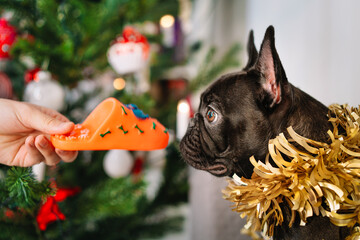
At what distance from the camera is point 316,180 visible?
0.48 metres

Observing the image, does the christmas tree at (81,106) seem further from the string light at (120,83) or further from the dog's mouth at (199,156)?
the dog's mouth at (199,156)

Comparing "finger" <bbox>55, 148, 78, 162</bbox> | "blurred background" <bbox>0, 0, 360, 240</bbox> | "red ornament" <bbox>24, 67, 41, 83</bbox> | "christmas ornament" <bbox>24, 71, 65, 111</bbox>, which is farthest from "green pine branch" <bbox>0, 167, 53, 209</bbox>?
"red ornament" <bbox>24, 67, 41, 83</bbox>

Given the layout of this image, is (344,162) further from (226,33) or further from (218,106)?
(226,33)

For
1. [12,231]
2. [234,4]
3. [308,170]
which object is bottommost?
[12,231]

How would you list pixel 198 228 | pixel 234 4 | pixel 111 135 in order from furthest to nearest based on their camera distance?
pixel 234 4 → pixel 198 228 → pixel 111 135

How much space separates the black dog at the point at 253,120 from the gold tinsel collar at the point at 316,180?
41mm

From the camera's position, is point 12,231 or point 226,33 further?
point 226,33

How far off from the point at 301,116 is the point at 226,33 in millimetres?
1716

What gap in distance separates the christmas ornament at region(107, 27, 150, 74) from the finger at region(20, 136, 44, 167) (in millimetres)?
635

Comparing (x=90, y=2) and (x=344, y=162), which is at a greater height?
(x=90, y=2)

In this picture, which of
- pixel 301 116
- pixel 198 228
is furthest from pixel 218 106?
pixel 198 228

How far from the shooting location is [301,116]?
575mm

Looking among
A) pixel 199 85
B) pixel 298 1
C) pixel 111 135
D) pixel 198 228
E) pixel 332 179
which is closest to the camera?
pixel 332 179

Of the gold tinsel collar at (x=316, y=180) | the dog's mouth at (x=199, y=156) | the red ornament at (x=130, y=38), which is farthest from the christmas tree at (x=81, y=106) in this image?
the gold tinsel collar at (x=316, y=180)
